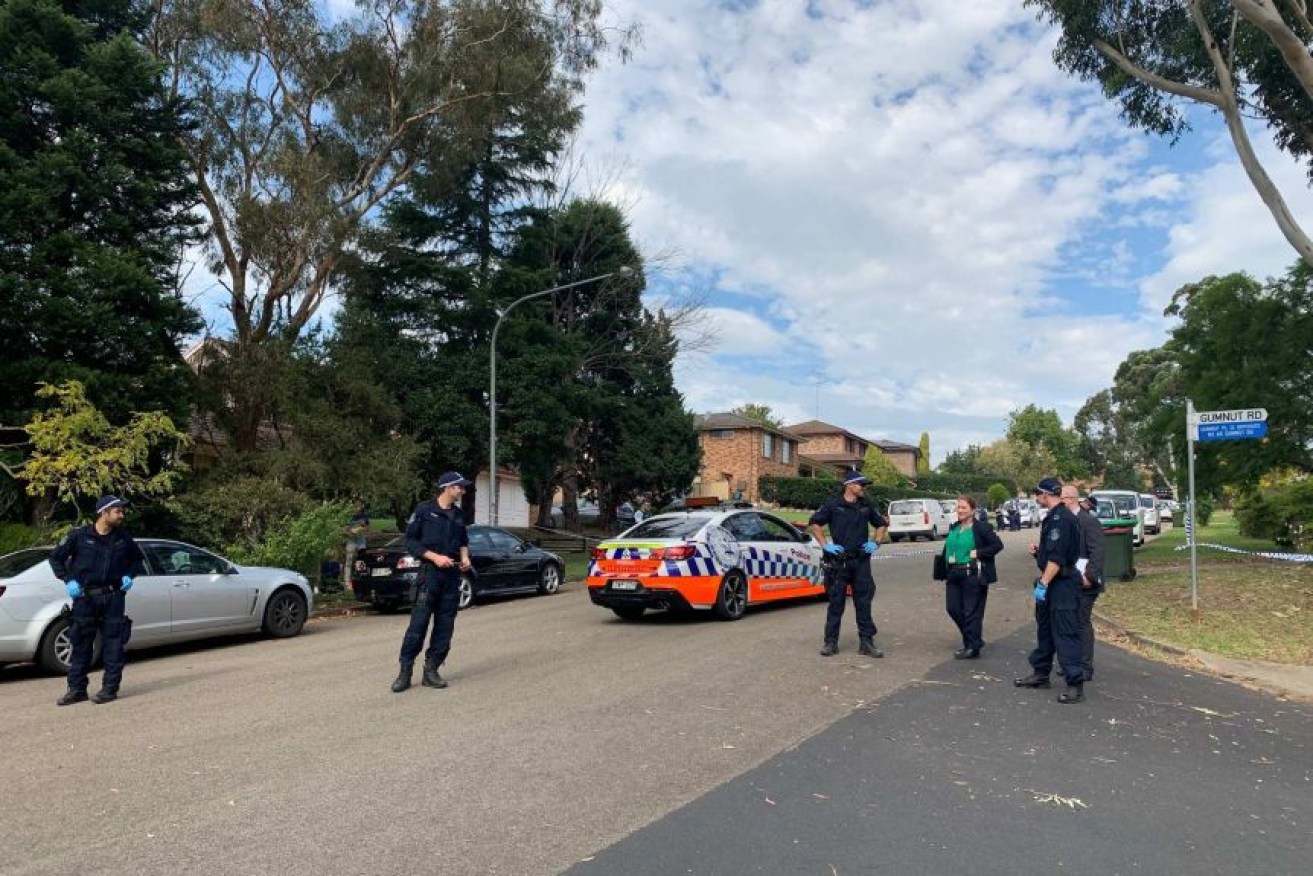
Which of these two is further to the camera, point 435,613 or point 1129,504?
point 1129,504

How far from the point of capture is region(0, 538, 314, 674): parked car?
29.2 feet

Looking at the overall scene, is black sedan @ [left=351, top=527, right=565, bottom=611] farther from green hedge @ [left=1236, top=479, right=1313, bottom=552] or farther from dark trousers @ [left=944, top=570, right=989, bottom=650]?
green hedge @ [left=1236, top=479, right=1313, bottom=552]

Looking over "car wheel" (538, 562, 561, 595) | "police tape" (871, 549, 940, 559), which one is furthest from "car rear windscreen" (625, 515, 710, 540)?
"police tape" (871, 549, 940, 559)

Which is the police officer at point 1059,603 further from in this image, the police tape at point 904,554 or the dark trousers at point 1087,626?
the police tape at point 904,554

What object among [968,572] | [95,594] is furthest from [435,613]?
[968,572]

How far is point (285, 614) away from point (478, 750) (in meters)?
7.29

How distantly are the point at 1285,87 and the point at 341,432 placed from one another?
1884 cm

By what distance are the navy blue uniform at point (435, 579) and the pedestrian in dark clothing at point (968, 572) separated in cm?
465

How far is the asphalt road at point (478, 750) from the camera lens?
415 centimetres

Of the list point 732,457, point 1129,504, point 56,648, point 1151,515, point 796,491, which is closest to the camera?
point 56,648

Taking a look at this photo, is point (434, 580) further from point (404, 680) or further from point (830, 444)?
point (830, 444)

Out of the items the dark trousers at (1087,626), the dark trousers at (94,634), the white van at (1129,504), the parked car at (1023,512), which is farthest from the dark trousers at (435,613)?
the parked car at (1023,512)

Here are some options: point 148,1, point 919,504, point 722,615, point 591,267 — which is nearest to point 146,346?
point 148,1

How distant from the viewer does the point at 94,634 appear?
7707 mm
